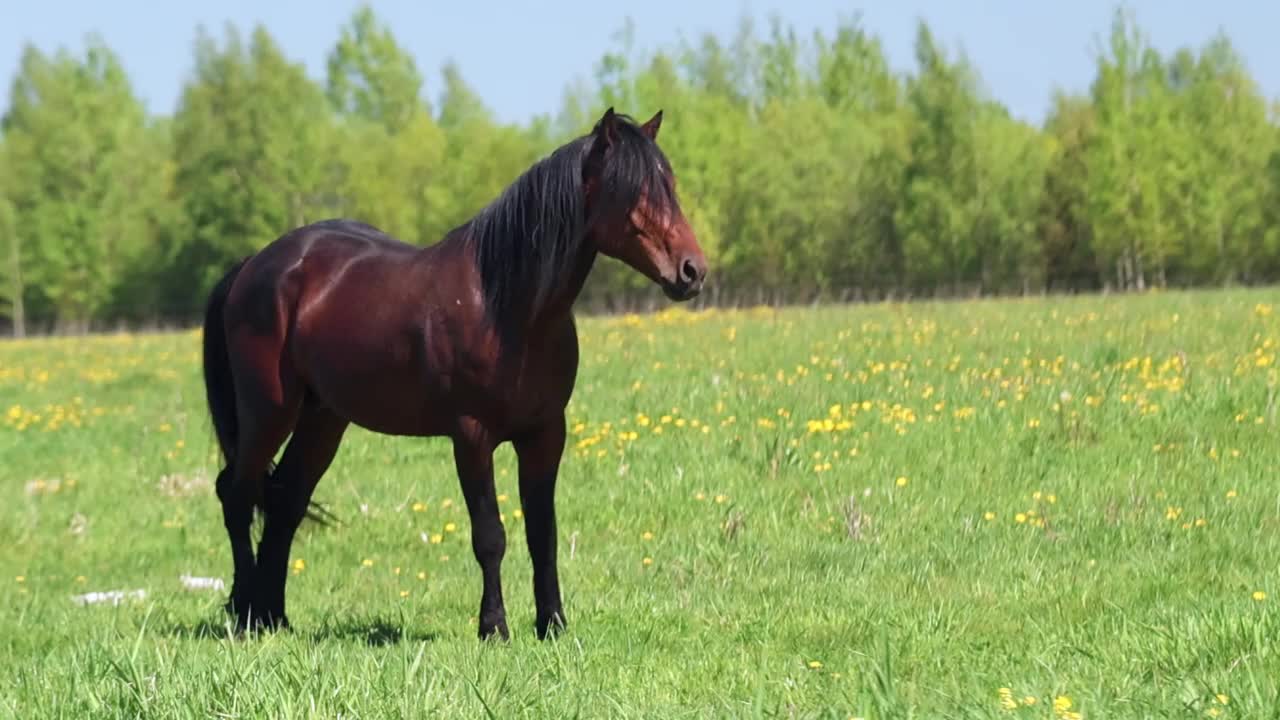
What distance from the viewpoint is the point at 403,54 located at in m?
78.0

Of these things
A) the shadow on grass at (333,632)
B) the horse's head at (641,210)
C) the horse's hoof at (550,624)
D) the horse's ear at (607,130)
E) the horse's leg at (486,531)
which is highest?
the horse's ear at (607,130)

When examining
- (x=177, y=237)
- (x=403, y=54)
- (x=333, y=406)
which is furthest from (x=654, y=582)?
(x=403, y=54)

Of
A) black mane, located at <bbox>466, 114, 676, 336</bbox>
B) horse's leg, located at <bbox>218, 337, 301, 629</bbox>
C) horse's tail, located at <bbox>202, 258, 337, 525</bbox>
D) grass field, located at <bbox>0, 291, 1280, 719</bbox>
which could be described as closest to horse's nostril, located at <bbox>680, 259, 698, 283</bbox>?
black mane, located at <bbox>466, 114, 676, 336</bbox>

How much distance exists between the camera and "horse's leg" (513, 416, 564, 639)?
611 cm

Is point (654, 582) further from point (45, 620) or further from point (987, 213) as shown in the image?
point (987, 213)

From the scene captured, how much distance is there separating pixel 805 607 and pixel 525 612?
4.85 feet

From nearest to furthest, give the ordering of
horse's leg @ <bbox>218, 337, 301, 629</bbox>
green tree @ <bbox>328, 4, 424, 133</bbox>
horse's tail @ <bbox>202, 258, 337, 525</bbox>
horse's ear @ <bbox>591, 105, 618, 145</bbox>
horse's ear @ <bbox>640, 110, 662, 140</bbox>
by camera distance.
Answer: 1. horse's ear @ <bbox>591, 105, 618, 145</bbox>
2. horse's ear @ <bbox>640, 110, 662, 140</bbox>
3. horse's leg @ <bbox>218, 337, 301, 629</bbox>
4. horse's tail @ <bbox>202, 258, 337, 525</bbox>
5. green tree @ <bbox>328, 4, 424, 133</bbox>

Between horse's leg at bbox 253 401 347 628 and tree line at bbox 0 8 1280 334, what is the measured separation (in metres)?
44.8

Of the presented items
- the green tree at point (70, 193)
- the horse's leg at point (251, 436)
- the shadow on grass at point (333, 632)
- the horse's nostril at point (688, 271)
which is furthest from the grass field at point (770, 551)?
the green tree at point (70, 193)

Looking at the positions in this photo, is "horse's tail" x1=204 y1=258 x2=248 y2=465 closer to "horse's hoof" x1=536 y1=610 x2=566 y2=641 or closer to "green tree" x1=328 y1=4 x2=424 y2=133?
"horse's hoof" x1=536 y1=610 x2=566 y2=641

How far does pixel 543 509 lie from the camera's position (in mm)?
6223

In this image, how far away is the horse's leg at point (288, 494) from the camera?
7176mm

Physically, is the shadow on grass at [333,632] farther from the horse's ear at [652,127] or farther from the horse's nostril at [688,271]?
the horse's ear at [652,127]

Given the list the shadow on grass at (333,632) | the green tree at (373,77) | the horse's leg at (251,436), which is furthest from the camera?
the green tree at (373,77)
